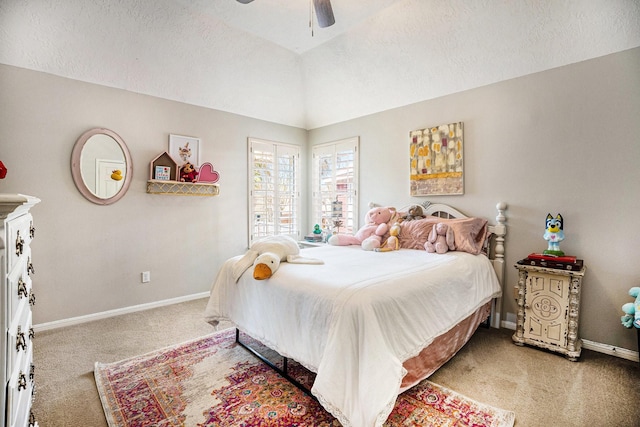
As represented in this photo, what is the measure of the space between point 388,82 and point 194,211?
2927mm

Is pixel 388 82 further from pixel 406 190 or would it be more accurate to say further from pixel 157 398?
pixel 157 398

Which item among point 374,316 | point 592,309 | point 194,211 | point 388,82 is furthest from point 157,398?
point 388,82

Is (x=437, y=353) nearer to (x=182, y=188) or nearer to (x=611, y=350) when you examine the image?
(x=611, y=350)

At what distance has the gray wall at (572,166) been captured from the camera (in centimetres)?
250

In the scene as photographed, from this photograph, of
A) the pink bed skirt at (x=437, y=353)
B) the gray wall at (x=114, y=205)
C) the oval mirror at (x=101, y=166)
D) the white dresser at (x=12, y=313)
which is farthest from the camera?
the oval mirror at (x=101, y=166)

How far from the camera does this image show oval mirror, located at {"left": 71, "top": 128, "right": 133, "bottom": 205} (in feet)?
10.3

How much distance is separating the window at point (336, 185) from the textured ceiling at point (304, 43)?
0.76m

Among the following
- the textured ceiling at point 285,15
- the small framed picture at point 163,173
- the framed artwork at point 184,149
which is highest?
the textured ceiling at point 285,15

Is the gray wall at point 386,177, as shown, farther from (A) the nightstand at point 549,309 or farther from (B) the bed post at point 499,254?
(A) the nightstand at point 549,309

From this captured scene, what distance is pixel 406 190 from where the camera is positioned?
12.9ft

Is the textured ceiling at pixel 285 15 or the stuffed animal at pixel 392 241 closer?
the textured ceiling at pixel 285 15

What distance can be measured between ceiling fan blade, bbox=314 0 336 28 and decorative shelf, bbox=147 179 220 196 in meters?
2.43

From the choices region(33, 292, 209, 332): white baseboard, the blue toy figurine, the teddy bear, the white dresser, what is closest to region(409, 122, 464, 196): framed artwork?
the blue toy figurine

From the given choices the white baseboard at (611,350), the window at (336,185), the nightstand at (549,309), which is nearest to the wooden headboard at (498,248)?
the nightstand at (549,309)
